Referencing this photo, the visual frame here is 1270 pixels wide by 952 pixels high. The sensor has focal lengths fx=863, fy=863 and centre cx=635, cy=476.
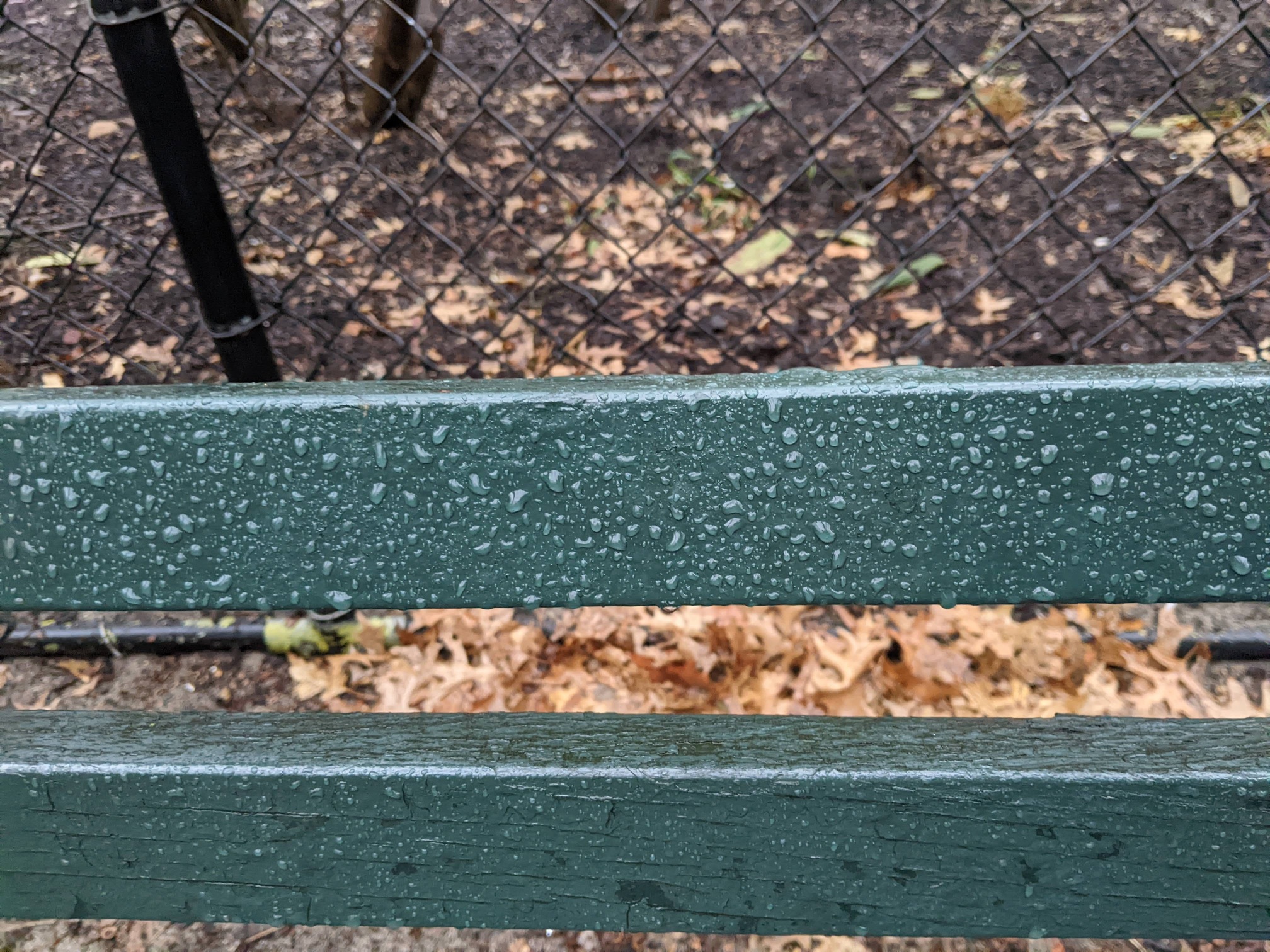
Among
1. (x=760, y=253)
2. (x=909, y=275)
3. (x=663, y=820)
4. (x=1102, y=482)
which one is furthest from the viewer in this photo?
(x=760, y=253)

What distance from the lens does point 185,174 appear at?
4.19ft

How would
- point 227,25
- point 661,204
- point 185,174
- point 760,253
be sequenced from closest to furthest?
point 185,174
point 227,25
point 760,253
point 661,204

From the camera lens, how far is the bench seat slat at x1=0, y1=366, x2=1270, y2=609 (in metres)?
0.80

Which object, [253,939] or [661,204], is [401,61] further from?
[253,939]

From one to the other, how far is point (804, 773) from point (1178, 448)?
47 centimetres

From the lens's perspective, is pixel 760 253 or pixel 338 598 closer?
pixel 338 598

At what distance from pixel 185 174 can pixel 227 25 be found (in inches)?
55.0

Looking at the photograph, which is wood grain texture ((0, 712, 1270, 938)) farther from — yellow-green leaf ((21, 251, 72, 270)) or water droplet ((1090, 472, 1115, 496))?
yellow-green leaf ((21, 251, 72, 270))

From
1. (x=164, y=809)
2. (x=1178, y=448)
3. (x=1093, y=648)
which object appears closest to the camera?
(x=1178, y=448)

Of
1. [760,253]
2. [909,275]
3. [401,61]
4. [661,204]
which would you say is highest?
[401,61]

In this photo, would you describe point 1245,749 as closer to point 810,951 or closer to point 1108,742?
point 1108,742

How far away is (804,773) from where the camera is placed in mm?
863

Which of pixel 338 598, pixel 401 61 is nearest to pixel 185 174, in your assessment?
pixel 338 598

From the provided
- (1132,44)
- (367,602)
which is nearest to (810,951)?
(367,602)
